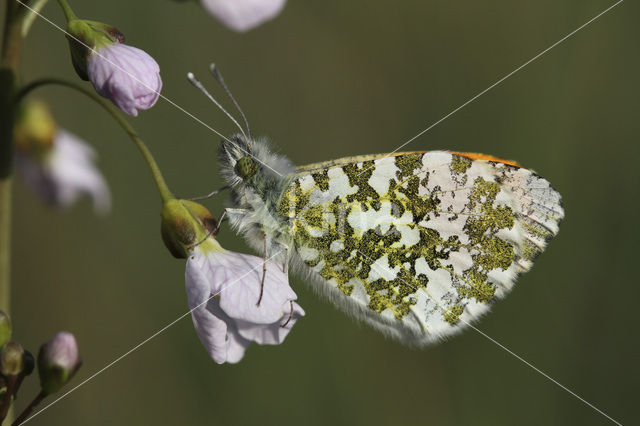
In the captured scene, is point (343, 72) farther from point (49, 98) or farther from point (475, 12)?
point (49, 98)


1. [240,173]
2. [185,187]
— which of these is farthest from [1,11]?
[240,173]

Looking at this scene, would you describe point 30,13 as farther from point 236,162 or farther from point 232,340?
point 232,340

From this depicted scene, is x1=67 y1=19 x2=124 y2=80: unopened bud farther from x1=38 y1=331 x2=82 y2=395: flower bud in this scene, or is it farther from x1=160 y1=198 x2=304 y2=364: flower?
x1=38 y1=331 x2=82 y2=395: flower bud

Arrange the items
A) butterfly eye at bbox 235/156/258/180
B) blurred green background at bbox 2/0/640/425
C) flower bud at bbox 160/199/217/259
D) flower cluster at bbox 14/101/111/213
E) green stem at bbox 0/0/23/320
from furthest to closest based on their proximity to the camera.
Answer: blurred green background at bbox 2/0/640/425 → flower cluster at bbox 14/101/111/213 → butterfly eye at bbox 235/156/258/180 → flower bud at bbox 160/199/217/259 → green stem at bbox 0/0/23/320

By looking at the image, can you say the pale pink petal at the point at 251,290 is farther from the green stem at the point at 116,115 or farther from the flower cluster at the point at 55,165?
the flower cluster at the point at 55,165

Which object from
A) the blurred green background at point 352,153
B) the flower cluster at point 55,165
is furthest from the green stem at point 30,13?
the blurred green background at point 352,153

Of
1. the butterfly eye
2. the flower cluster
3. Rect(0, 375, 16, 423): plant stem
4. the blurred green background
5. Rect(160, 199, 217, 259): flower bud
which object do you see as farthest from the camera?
the blurred green background

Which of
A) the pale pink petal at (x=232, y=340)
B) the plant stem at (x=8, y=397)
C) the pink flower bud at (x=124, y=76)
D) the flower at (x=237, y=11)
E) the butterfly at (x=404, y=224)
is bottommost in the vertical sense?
the plant stem at (x=8, y=397)

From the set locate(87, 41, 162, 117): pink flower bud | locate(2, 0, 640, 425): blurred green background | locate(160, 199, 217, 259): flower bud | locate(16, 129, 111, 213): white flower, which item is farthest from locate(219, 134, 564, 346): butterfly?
locate(2, 0, 640, 425): blurred green background
